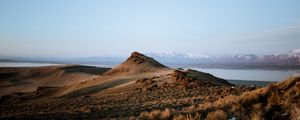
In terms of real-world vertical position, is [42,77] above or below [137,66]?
below

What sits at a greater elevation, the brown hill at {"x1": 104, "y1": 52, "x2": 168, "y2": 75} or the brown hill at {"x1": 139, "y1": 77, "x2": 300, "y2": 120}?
the brown hill at {"x1": 104, "y1": 52, "x2": 168, "y2": 75}

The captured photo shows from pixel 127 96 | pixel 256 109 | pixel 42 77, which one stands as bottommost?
pixel 42 77

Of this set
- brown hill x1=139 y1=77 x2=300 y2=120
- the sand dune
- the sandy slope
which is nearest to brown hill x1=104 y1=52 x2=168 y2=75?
the sand dune

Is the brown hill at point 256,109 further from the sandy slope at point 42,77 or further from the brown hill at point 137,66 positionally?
the sandy slope at point 42,77

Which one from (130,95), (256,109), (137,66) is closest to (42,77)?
(137,66)

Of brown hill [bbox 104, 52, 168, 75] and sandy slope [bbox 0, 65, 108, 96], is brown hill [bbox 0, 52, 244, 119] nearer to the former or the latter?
brown hill [bbox 104, 52, 168, 75]

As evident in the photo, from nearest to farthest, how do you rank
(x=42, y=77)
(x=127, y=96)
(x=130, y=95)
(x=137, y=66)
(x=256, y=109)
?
(x=256, y=109)
(x=127, y=96)
(x=130, y=95)
(x=137, y=66)
(x=42, y=77)

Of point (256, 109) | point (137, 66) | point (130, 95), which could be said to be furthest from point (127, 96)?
point (137, 66)

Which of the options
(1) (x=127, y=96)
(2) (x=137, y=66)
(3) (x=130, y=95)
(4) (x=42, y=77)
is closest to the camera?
(1) (x=127, y=96)

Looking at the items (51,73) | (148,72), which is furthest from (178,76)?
(51,73)

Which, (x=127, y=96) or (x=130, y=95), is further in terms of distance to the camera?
(x=130, y=95)

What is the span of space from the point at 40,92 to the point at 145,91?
57.3ft

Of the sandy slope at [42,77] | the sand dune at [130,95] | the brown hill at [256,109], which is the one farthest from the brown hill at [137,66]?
the brown hill at [256,109]

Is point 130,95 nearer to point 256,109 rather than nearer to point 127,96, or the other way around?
point 127,96
